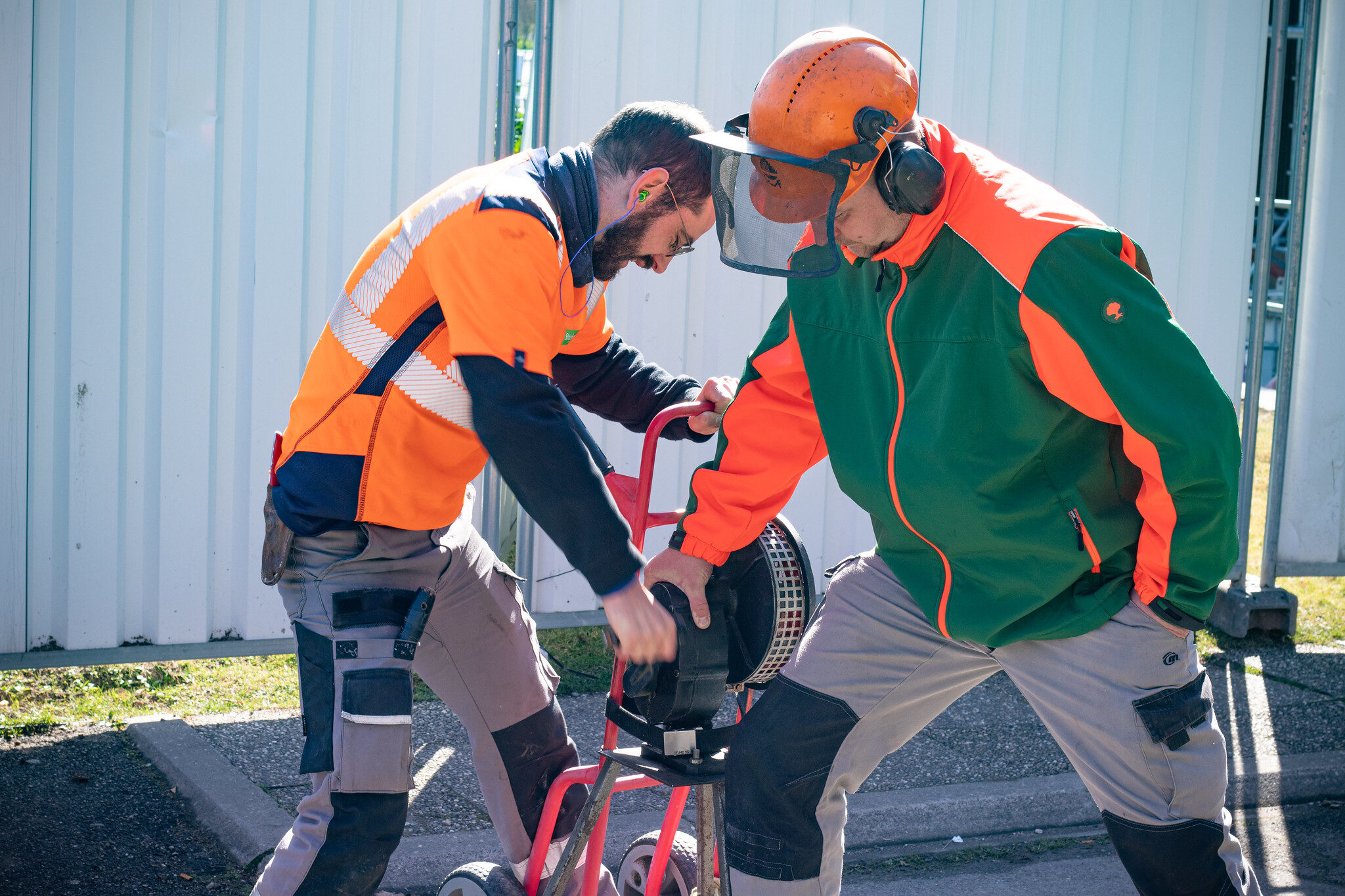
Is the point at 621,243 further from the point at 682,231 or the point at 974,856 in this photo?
the point at 974,856

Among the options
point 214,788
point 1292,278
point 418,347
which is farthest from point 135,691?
point 1292,278

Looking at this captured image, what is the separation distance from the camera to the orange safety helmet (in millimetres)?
2270

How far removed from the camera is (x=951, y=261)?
7.64ft

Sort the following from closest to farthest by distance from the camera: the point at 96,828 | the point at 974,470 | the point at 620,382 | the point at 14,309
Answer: the point at 974,470 < the point at 620,382 < the point at 96,828 < the point at 14,309

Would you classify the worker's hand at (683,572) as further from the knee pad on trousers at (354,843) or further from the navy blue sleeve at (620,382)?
the knee pad on trousers at (354,843)

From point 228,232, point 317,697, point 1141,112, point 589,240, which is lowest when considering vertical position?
point 317,697

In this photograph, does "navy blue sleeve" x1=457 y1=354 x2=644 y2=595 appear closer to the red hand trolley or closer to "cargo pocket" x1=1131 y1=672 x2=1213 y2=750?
the red hand trolley

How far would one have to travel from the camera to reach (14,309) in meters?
4.28

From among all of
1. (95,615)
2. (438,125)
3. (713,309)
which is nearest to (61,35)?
(438,125)

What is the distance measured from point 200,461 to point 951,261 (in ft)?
10.8

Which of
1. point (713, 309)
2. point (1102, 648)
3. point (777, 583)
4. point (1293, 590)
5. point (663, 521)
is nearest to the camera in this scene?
point (1102, 648)

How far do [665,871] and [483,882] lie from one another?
1.45 feet

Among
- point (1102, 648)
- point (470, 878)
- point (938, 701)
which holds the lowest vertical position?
point (470, 878)

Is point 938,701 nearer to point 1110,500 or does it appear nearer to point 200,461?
point 1110,500
